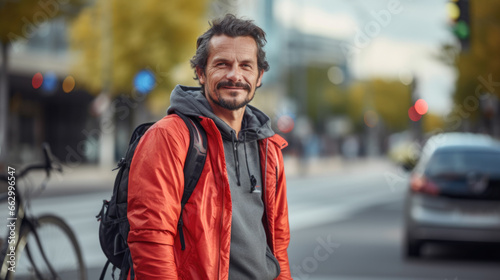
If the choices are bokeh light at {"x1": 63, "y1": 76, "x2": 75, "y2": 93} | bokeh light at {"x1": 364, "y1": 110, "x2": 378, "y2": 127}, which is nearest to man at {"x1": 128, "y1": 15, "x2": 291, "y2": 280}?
bokeh light at {"x1": 63, "y1": 76, "x2": 75, "y2": 93}

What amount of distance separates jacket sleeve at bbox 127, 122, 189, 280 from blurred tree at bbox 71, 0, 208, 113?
95.0 ft

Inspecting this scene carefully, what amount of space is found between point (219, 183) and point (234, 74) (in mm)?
398

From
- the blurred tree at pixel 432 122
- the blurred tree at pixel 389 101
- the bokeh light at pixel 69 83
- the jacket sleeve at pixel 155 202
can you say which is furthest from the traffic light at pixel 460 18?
the blurred tree at pixel 432 122

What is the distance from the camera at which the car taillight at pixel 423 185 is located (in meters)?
9.46

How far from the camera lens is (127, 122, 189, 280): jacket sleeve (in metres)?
2.56

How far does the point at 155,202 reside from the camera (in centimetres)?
258

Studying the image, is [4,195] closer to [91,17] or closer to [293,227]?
[293,227]

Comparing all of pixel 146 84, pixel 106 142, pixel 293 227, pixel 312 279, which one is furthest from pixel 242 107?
pixel 106 142

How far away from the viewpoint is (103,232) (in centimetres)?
285

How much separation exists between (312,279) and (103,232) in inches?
214

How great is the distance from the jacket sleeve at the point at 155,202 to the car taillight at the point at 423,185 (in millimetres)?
7198

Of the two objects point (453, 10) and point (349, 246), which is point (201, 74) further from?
point (453, 10)

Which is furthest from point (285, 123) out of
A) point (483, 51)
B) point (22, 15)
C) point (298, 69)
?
point (298, 69)

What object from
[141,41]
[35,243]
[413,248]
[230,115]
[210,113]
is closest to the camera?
[210,113]
